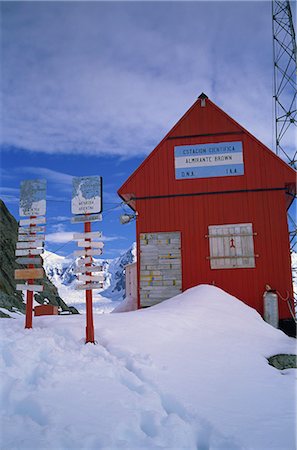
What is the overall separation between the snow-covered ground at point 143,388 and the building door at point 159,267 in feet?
15.8

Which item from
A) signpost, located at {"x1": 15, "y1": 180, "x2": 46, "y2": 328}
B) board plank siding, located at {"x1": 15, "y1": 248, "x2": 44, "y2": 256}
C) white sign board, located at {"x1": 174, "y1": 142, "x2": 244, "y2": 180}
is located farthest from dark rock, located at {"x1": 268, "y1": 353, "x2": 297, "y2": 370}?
white sign board, located at {"x1": 174, "y1": 142, "x2": 244, "y2": 180}

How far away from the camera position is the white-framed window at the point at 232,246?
1323cm

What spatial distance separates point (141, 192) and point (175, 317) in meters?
6.54

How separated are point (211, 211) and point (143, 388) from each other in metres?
9.48

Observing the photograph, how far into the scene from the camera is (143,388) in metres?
5.04

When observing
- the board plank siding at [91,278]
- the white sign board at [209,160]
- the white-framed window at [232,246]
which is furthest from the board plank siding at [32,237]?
the white sign board at [209,160]

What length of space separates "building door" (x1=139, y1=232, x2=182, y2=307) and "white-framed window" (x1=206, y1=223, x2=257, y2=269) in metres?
1.30

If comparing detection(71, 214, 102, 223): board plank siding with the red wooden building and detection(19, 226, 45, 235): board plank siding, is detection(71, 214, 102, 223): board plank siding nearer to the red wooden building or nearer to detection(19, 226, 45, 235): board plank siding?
detection(19, 226, 45, 235): board plank siding

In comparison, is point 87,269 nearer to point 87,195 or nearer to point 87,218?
point 87,218

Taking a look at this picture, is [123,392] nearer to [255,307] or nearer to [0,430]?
[0,430]

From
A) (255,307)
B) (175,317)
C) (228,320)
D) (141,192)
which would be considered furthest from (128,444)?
(141,192)

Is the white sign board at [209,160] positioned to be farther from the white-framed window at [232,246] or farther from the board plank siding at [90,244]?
the board plank siding at [90,244]

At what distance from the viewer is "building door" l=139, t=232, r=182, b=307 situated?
44.5 ft

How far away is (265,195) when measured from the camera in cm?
1352
